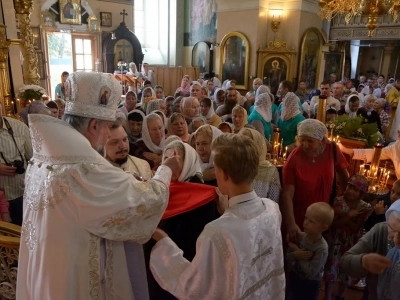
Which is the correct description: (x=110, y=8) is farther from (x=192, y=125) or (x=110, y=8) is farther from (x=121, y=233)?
(x=121, y=233)

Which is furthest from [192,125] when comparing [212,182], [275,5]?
[275,5]

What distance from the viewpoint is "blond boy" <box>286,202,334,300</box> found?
2.46m

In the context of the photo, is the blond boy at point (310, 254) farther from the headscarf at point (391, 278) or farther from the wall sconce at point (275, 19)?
the wall sconce at point (275, 19)

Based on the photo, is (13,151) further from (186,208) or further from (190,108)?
(190,108)

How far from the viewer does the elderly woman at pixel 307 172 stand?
114 inches

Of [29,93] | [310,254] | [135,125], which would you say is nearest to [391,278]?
[310,254]

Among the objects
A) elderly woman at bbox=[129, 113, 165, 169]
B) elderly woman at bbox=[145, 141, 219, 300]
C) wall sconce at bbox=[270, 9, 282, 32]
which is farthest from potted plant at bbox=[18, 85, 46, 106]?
wall sconce at bbox=[270, 9, 282, 32]

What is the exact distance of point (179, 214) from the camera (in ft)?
7.16

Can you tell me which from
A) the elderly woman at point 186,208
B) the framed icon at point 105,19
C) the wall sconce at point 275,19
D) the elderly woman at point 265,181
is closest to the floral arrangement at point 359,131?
the elderly woman at point 265,181

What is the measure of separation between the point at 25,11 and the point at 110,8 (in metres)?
8.11

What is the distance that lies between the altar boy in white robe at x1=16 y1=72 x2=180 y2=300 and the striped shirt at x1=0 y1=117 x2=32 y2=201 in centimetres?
172

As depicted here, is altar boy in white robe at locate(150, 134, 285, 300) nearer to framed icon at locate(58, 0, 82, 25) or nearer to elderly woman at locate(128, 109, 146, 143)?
elderly woman at locate(128, 109, 146, 143)

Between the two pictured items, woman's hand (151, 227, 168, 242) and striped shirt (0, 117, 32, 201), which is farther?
striped shirt (0, 117, 32, 201)

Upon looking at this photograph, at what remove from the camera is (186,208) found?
206cm
